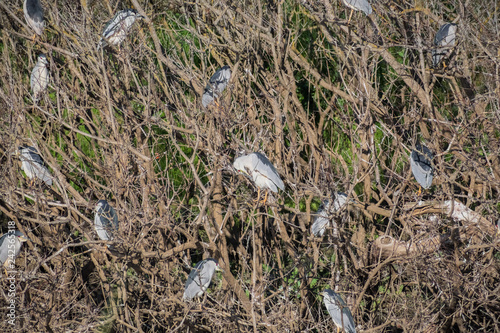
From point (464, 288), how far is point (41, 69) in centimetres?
306

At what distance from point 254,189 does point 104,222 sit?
0.88 metres

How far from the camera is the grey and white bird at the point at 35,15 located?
132 inches

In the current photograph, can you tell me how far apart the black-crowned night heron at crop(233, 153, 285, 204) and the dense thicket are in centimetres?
15

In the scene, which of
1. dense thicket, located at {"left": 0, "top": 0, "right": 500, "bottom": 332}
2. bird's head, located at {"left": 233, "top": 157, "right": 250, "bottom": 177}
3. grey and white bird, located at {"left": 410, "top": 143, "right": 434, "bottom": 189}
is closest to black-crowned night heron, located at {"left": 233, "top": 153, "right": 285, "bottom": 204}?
bird's head, located at {"left": 233, "top": 157, "right": 250, "bottom": 177}

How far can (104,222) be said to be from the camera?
2883mm

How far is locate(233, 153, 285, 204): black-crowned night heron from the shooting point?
2.63 meters

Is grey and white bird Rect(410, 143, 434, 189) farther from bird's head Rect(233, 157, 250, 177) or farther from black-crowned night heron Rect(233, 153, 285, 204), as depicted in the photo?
bird's head Rect(233, 157, 250, 177)

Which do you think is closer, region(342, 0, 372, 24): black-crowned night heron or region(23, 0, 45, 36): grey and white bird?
region(342, 0, 372, 24): black-crowned night heron

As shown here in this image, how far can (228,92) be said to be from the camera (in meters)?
3.32

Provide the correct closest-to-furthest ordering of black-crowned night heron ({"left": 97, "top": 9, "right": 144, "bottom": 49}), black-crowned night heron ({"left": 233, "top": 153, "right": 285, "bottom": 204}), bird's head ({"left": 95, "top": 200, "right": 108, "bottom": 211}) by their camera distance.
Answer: black-crowned night heron ({"left": 233, "top": 153, "right": 285, "bottom": 204}) < bird's head ({"left": 95, "top": 200, "right": 108, "bottom": 211}) < black-crowned night heron ({"left": 97, "top": 9, "right": 144, "bottom": 49})

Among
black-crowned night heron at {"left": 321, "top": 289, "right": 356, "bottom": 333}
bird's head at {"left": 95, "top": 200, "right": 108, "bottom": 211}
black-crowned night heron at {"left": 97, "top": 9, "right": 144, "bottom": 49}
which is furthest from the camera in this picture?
black-crowned night heron at {"left": 97, "top": 9, "right": 144, "bottom": 49}

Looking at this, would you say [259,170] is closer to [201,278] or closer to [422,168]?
[201,278]

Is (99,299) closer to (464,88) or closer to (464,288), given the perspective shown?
(464,288)

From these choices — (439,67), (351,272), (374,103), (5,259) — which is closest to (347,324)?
(351,272)
